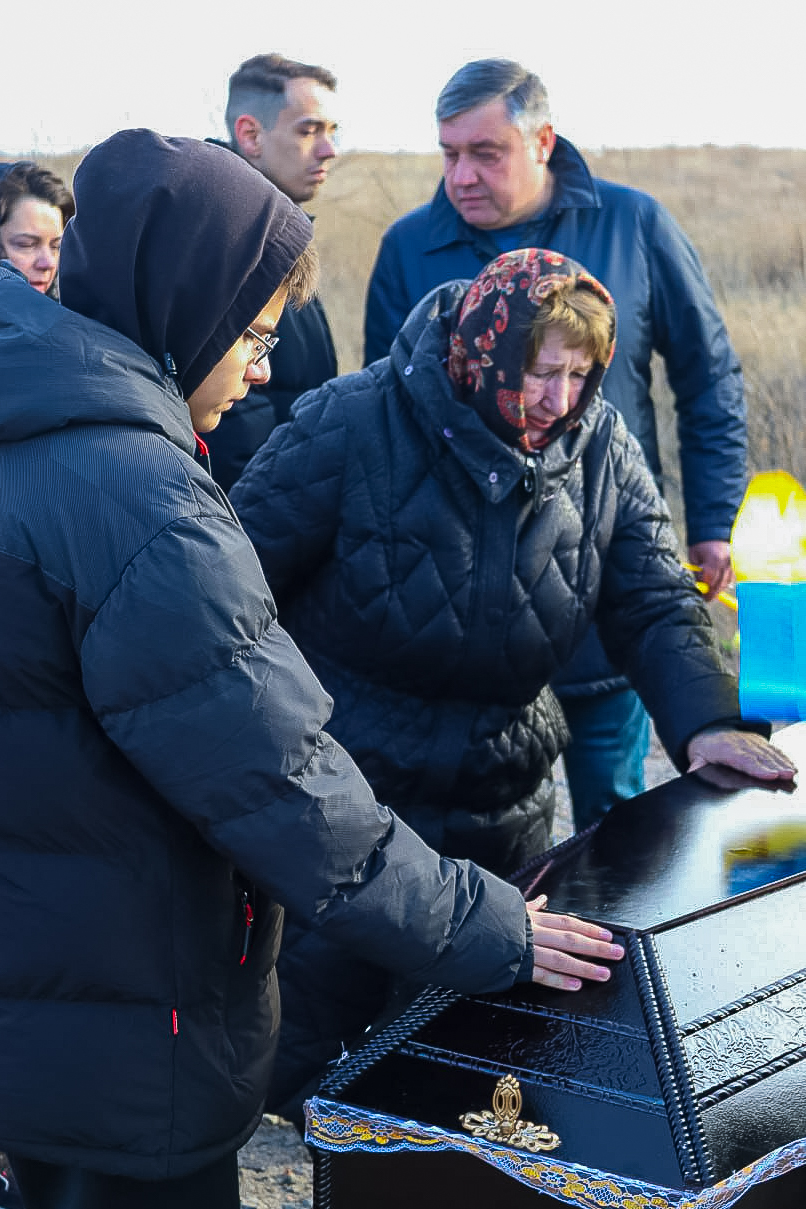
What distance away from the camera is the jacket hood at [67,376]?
1.42 m

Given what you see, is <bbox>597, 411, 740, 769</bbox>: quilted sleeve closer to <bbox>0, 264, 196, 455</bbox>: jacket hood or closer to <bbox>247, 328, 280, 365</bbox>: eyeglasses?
<bbox>247, 328, 280, 365</bbox>: eyeglasses

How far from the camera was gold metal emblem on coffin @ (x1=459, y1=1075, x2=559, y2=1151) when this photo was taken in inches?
60.5

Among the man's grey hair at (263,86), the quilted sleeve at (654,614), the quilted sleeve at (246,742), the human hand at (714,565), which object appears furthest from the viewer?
the man's grey hair at (263,86)

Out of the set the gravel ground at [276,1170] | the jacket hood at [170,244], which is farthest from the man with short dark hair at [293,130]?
the jacket hood at [170,244]

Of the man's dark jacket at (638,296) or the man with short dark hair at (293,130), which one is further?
the man with short dark hair at (293,130)

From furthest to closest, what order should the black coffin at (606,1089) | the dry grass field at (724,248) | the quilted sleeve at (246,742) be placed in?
the dry grass field at (724,248) → the black coffin at (606,1089) → the quilted sleeve at (246,742)

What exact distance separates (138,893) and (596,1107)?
0.55 m

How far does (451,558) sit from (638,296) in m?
1.57

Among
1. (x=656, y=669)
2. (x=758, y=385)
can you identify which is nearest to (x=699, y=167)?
(x=758, y=385)

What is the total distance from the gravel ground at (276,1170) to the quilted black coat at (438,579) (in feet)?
2.80

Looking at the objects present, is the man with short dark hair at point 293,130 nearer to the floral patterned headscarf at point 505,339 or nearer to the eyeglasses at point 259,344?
the floral patterned headscarf at point 505,339

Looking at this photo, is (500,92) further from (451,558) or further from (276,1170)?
(276,1170)

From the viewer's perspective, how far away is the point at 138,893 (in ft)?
5.08

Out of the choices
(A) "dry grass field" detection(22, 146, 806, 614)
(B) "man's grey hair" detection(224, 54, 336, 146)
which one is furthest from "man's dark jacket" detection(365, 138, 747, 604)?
(A) "dry grass field" detection(22, 146, 806, 614)
